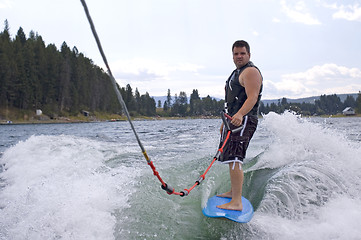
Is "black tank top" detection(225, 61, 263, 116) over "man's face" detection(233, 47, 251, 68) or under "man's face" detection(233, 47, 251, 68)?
under

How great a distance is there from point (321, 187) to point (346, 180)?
482 millimetres

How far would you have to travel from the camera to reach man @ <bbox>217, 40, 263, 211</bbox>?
10.8ft

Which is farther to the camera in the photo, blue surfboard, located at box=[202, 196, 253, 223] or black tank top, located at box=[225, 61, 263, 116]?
black tank top, located at box=[225, 61, 263, 116]

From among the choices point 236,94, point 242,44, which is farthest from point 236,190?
point 242,44

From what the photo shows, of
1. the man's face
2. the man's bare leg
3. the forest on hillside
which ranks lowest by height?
the man's bare leg

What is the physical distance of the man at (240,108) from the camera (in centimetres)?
329

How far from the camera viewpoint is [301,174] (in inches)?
150

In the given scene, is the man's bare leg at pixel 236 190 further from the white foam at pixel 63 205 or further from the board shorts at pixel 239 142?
the white foam at pixel 63 205

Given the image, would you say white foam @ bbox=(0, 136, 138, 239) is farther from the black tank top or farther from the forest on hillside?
the forest on hillside

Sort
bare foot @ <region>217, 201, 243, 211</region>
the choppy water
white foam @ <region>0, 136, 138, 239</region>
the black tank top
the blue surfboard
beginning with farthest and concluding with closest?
the black tank top < bare foot @ <region>217, 201, 243, 211</region> < the blue surfboard < the choppy water < white foam @ <region>0, 136, 138, 239</region>

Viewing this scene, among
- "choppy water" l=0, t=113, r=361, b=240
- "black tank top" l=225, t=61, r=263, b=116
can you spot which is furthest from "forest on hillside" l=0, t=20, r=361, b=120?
"black tank top" l=225, t=61, r=263, b=116

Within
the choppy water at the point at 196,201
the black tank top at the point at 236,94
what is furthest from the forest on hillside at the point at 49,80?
the black tank top at the point at 236,94

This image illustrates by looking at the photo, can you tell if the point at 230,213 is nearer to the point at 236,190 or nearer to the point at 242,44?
the point at 236,190

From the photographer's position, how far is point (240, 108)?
3.51 metres
